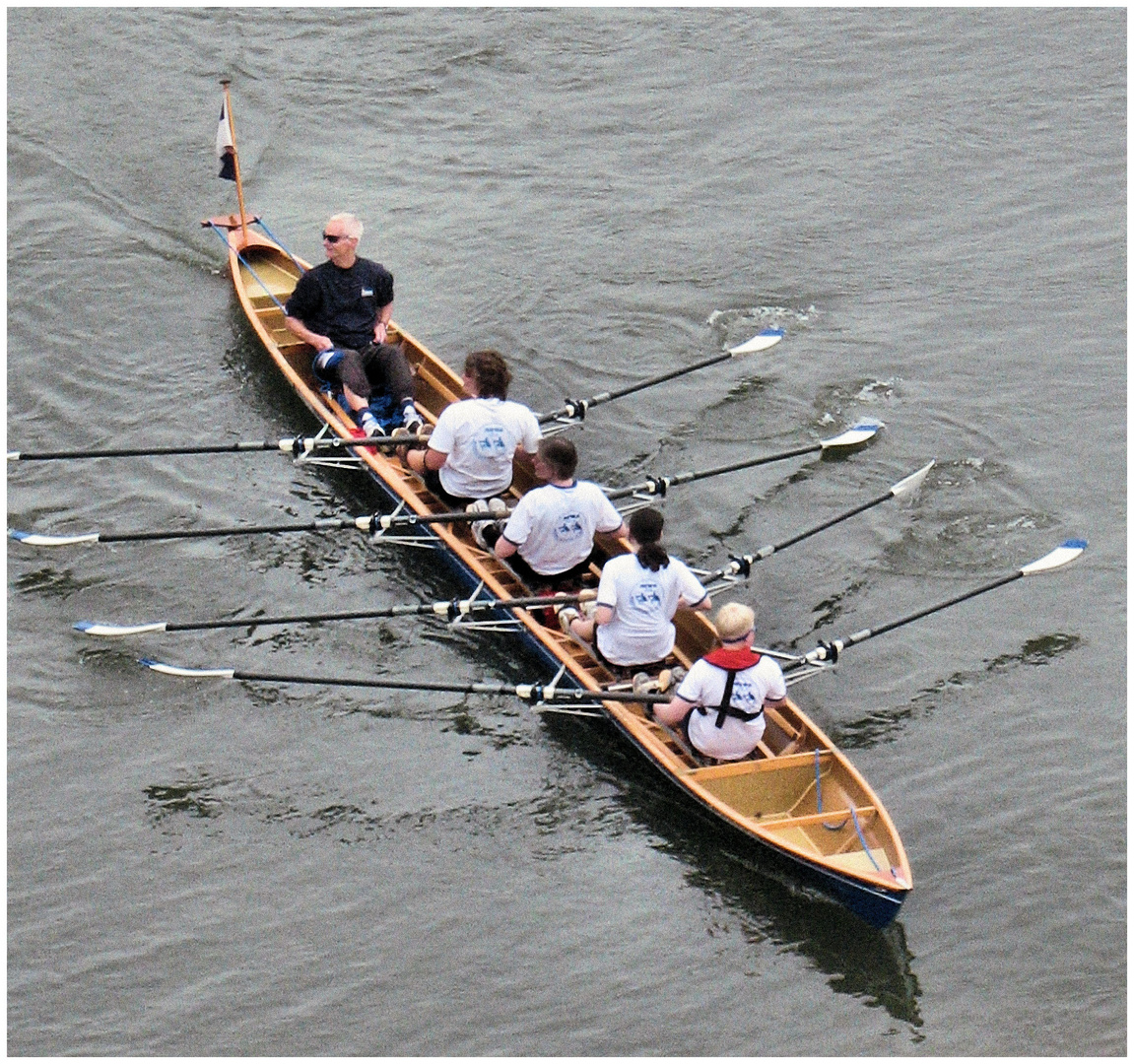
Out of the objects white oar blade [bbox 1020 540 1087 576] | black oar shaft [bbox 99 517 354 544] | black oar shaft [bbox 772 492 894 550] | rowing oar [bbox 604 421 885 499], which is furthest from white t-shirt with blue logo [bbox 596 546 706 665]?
white oar blade [bbox 1020 540 1087 576]

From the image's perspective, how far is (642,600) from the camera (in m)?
13.4

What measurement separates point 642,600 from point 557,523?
1.19 meters

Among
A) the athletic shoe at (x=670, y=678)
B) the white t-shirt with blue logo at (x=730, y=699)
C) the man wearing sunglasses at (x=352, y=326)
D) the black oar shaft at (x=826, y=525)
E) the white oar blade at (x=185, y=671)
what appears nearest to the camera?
the white t-shirt with blue logo at (x=730, y=699)

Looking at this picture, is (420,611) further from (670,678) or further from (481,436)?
(670,678)

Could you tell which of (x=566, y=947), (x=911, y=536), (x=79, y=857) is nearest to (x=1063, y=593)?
(x=911, y=536)

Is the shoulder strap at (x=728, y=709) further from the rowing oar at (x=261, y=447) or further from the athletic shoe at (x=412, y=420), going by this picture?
the athletic shoe at (x=412, y=420)

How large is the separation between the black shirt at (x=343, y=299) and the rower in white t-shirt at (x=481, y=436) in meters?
2.19

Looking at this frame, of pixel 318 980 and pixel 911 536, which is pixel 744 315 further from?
pixel 318 980

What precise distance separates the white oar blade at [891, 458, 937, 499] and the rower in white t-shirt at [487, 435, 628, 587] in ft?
8.01

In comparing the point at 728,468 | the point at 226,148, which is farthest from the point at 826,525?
the point at 226,148

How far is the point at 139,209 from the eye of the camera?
854 inches

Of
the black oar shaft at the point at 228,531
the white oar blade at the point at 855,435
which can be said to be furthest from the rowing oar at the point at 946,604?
the black oar shaft at the point at 228,531

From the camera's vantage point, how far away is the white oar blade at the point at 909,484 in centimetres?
1556

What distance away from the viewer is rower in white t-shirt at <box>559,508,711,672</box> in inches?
521
